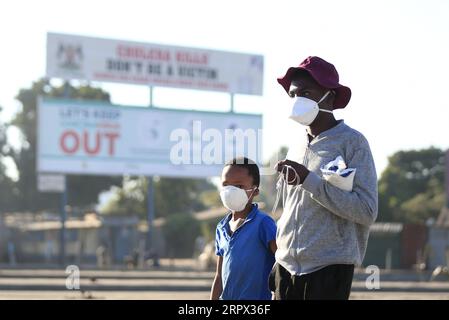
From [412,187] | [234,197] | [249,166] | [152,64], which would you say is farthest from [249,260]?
[412,187]

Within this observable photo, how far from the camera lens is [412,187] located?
2899 inches

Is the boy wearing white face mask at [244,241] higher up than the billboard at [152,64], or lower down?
lower down

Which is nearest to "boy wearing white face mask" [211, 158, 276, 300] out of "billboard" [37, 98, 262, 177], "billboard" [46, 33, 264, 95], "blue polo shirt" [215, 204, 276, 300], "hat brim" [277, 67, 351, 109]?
"blue polo shirt" [215, 204, 276, 300]

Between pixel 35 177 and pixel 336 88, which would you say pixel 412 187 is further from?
pixel 336 88

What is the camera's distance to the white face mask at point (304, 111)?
174 inches

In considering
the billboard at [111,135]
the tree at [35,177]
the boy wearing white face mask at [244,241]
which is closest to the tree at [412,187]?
the billboard at [111,135]

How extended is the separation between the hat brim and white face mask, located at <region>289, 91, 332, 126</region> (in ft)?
0.39

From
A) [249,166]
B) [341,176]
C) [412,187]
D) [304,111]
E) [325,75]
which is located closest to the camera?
[341,176]

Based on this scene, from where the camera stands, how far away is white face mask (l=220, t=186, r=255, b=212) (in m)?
5.39

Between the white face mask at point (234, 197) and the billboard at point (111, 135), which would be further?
the billboard at point (111, 135)

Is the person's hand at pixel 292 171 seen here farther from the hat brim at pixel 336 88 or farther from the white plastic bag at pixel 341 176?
the hat brim at pixel 336 88

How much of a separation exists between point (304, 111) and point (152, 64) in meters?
38.0

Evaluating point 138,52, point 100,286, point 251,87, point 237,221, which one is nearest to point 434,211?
point 251,87

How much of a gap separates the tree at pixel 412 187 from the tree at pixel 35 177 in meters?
20.3
